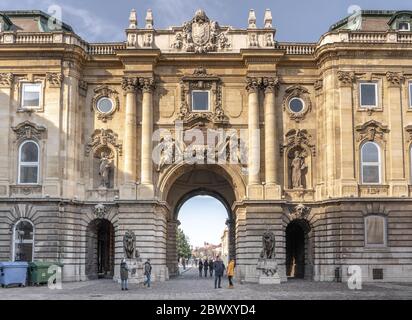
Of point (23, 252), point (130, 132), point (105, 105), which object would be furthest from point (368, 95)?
point (23, 252)

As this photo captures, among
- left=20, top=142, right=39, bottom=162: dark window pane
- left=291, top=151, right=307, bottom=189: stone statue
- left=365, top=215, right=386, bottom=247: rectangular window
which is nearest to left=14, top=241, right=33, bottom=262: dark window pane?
left=20, top=142, right=39, bottom=162: dark window pane

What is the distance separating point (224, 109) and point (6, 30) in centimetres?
1535

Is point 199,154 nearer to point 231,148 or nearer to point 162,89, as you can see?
point 231,148

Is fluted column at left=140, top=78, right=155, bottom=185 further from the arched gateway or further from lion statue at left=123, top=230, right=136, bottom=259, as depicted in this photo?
the arched gateway

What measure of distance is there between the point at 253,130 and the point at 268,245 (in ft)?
25.3

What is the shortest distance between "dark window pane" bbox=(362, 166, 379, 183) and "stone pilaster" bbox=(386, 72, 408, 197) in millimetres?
Answer: 796

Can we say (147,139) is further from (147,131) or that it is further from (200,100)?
(200,100)

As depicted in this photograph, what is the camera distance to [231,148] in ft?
144

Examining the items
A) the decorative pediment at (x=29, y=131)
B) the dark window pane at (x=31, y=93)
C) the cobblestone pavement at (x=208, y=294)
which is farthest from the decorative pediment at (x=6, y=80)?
the cobblestone pavement at (x=208, y=294)

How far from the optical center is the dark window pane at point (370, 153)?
4284 centimetres

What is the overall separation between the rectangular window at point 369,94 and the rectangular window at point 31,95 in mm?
20832

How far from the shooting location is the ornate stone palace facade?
41656 mm

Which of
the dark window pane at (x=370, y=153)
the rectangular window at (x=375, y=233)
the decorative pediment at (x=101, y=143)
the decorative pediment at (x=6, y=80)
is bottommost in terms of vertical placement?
the rectangular window at (x=375, y=233)

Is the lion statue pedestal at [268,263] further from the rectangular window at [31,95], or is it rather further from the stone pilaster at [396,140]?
the rectangular window at [31,95]
